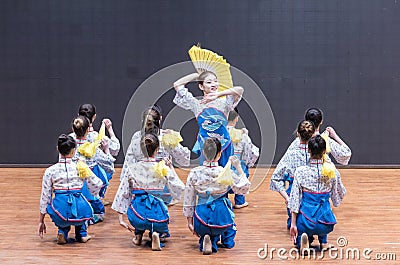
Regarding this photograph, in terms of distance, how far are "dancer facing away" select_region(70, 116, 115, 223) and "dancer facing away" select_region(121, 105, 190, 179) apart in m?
0.37

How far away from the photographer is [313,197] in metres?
4.37

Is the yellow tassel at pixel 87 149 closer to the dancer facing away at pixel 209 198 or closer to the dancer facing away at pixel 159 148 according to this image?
the dancer facing away at pixel 159 148

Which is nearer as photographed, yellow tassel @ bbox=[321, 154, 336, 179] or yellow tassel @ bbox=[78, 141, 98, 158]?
yellow tassel @ bbox=[321, 154, 336, 179]

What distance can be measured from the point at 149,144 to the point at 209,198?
52 centimetres

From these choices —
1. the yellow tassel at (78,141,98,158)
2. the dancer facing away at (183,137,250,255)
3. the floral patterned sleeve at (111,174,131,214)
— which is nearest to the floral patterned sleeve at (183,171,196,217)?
the dancer facing away at (183,137,250,255)

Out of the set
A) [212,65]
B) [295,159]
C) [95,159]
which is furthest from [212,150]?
[95,159]

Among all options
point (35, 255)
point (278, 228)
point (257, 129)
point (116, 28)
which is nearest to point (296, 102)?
point (257, 129)

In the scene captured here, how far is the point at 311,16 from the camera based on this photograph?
7469mm

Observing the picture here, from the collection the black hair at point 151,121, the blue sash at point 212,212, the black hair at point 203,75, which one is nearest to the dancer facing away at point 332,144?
the black hair at point 203,75

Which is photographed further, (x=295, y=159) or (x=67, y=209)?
(x=295, y=159)

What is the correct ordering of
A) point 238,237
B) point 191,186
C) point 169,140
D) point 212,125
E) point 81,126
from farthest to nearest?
1. point 212,125
2. point 81,126
3. point 169,140
4. point 238,237
5. point 191,186

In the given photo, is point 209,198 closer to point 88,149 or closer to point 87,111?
point 88,149

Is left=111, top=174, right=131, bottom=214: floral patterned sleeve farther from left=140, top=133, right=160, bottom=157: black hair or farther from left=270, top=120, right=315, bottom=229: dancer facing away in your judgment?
left=270, top=120, right=315, bottom=229: dancer facing away

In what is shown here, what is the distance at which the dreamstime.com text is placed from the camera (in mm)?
4340
